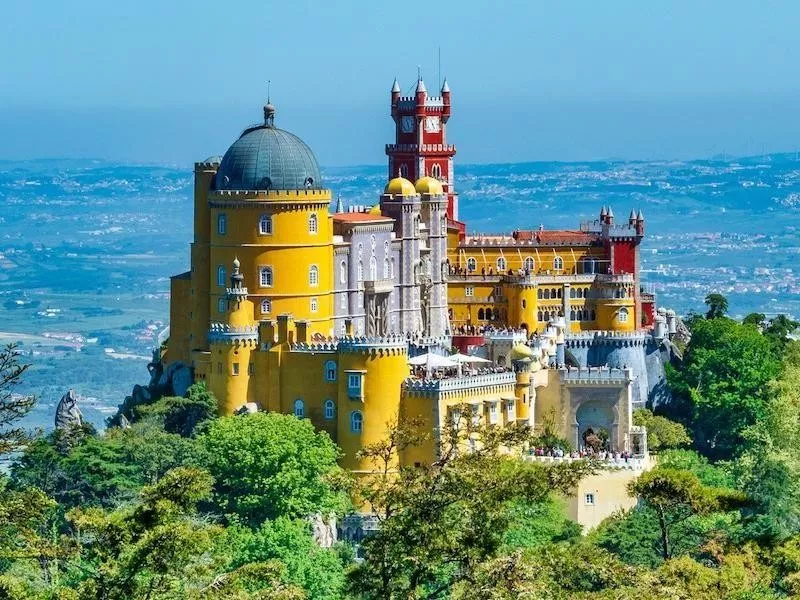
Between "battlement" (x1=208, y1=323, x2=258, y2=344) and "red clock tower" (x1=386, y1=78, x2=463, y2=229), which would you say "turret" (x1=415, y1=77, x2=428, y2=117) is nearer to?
"red clock tower" (x1=386, y1=78, x2=463, y2=229)

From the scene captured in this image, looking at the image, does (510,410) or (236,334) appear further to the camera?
(510,410)

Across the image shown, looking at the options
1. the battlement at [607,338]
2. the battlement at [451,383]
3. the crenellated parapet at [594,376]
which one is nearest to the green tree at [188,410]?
the battlement at [451,383]

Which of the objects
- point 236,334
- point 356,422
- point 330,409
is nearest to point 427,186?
point 236,334

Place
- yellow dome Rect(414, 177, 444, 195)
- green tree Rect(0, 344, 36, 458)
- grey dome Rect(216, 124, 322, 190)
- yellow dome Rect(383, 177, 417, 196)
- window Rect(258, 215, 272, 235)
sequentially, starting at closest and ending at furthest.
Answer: green tree Rect(0, 344, 36, 458)
grey dome Rect(216, 124, 322, 190)
window Rect(258, 215, 272, 235)
yellow dome Rect(383, 177, 417, 196)
yellow dome Rect(414, 177, 444, 195)

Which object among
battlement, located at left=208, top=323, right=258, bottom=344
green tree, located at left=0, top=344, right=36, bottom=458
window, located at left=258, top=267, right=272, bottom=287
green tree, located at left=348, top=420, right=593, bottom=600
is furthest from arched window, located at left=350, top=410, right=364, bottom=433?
green tree, located at left=0, top=344, right=36, bottom=458

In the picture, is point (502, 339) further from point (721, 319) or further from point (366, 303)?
point (721, 319)

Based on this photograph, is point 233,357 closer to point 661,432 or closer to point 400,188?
point 400,188
